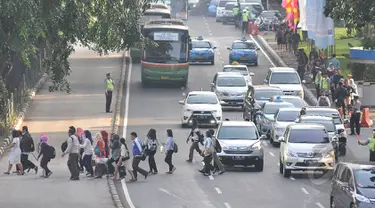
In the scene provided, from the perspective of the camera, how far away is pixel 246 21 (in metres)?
84.4

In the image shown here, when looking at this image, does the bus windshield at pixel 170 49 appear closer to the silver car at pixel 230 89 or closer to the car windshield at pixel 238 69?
the car windshield at pixel 238 69

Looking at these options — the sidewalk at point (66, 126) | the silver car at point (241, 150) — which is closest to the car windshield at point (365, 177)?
the sidewalk at point (66, 126)

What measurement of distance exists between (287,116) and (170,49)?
17.3 meters

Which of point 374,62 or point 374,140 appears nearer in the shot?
point 374,140

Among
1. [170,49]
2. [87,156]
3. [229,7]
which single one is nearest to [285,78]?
[170,49]

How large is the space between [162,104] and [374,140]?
67.5 feet

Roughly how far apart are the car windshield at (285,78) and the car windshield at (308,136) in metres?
18.7

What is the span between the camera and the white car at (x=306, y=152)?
3391 cm

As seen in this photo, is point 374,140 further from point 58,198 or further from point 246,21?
point 246,21

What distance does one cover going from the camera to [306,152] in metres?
33.9

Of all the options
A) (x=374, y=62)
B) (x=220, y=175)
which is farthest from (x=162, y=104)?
(x=220, y=175)

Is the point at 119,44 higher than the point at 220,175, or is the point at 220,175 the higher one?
the point at 119,44

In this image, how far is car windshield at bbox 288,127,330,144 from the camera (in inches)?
1361

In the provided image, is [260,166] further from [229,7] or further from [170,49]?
[229,7]
